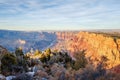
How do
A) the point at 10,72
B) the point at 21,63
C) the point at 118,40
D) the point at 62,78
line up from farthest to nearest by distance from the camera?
the point at 118,40
the point at 21,63
the point at 10,72
the point at 62,78

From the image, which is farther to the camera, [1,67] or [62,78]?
[1,67]

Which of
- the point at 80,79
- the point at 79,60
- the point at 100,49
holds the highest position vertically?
the point at 80,79

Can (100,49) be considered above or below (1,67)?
below

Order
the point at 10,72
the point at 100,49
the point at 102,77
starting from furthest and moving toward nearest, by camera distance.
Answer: the point at 100,49
the point at 10,72
the point at 102,77

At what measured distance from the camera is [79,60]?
136 ft

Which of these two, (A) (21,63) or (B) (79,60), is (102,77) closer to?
(A) (21,63)

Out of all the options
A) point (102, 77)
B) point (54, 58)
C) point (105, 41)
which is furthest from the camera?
point (105, 41)

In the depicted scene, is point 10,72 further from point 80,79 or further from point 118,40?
point 118,40

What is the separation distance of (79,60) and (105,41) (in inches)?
5509

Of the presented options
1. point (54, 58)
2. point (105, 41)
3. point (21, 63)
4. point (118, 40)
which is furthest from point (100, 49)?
point (21, 63)

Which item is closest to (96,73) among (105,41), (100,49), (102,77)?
(102,77)

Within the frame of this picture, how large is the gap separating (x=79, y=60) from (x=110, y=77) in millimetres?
26516

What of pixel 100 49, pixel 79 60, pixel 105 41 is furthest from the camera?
pixel 100 49

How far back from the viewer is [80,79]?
1516cm
